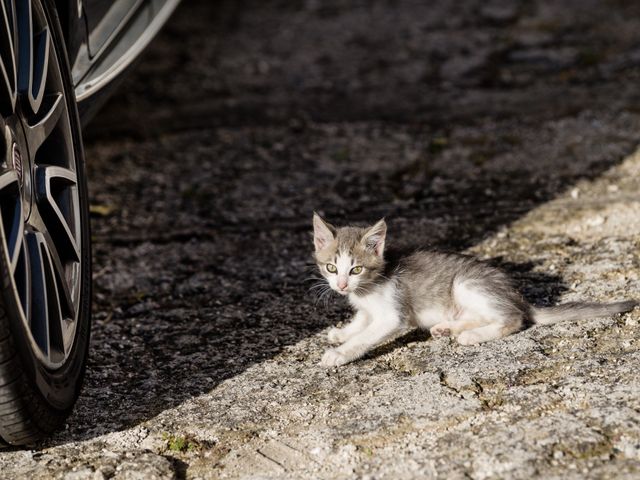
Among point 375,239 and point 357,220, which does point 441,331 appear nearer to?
point 375,239

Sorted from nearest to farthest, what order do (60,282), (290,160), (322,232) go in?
1. (60,282)
2. (322,232)
3. (290,160)

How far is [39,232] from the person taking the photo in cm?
282

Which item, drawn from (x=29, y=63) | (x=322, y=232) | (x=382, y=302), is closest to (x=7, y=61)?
(x=29, y=63)

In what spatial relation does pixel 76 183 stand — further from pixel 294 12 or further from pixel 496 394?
pixel 294 12

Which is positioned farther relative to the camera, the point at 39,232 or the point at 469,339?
the point at 469,339

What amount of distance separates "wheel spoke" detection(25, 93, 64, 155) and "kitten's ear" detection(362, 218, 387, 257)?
1.24 metres

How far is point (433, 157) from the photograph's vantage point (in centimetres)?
540

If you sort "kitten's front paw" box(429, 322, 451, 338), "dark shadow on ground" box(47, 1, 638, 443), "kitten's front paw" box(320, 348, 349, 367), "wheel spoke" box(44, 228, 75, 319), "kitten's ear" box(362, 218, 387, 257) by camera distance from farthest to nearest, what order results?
"dark shadow on ground" box(47, 1, 638, 443), "kitten's ear" box(362, 218, 387, 257), "kitten's front paw" box(429, 322, 451, 338), "kitten's front paw" box(320, 348, 349, 367), "wheel spoke" box(44, 228, 75, 319)

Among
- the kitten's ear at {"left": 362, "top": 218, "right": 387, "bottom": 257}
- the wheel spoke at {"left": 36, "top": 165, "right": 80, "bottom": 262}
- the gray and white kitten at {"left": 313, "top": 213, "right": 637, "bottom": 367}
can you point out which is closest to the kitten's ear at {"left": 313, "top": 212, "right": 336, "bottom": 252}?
the gray and white kitten at {"left": 313, "top": 213, "right": 637, "bottom": 367}

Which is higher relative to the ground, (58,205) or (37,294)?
(58,205)

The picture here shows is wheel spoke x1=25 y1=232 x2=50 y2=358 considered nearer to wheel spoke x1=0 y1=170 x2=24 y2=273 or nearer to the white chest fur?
wheel spoke x1=0 y1=170 x2=24 y2=273

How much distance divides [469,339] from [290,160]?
2.59 m

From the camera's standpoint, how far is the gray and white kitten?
3312 mm

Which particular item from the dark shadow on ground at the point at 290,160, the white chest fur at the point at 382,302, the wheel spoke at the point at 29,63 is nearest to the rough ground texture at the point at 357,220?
the dark shadow on ground at the point at 290,160
